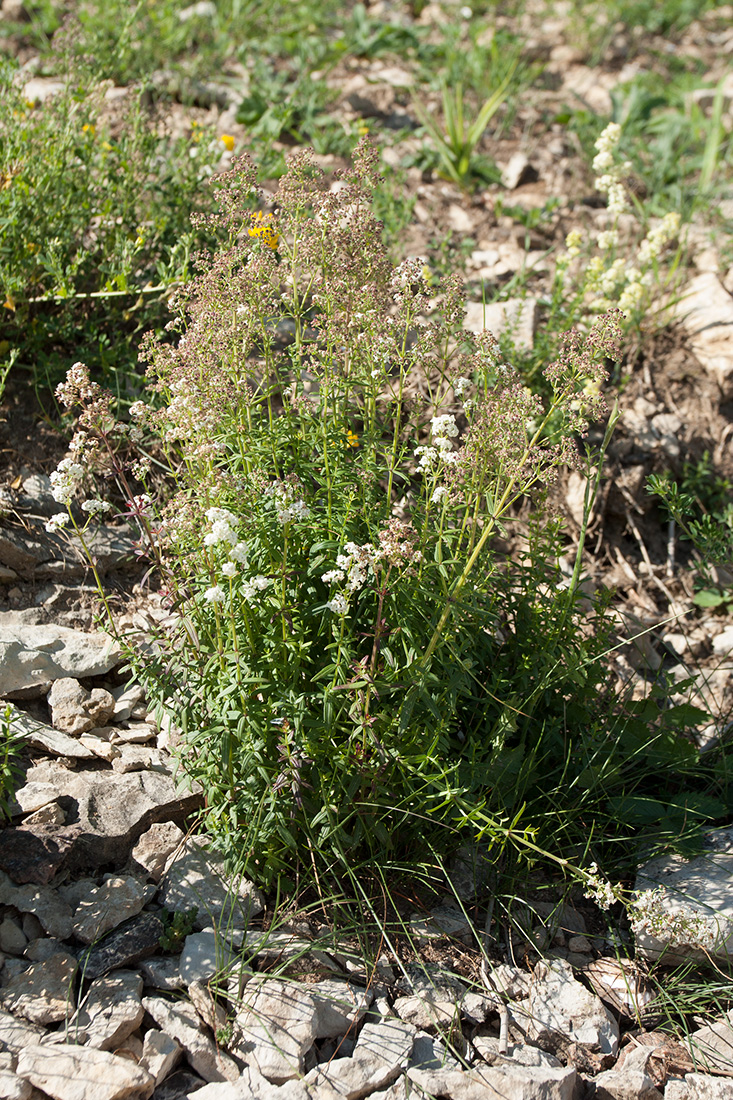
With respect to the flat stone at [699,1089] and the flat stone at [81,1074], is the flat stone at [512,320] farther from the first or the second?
the flat stone at [81,1074]

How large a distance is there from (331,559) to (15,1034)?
5.60 feet

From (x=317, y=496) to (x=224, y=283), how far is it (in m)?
0.80

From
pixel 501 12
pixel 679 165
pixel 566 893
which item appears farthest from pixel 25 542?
pixel 501 12

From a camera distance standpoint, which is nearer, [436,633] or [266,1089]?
[266,1089]

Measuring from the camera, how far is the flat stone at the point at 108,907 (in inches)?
118

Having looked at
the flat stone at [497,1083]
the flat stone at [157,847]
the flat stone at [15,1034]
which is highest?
the flat stone at [15,1034]

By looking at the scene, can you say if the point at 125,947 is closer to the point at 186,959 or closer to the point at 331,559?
the point at 186,959

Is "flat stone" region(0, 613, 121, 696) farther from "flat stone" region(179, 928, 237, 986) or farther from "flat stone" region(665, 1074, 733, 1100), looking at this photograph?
"flat stone" region(665, 1074, 733, 1100)

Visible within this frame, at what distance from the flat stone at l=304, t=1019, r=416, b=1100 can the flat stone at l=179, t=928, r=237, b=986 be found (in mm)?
428

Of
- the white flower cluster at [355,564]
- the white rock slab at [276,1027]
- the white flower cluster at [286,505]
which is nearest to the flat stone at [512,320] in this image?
A: the white flower cluster at [286,505]

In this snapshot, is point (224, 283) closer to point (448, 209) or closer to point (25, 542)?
point (25, 542)

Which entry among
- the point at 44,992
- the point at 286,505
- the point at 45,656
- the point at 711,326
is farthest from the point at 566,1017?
the point at 711,326

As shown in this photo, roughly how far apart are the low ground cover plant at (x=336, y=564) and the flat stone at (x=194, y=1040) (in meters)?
0.51

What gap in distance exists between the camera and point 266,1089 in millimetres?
2688
